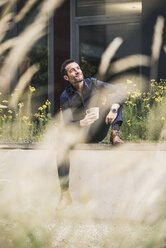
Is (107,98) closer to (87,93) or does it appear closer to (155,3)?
(87,93)

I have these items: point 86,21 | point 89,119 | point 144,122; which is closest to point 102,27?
point 86,21

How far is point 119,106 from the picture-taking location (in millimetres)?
2969

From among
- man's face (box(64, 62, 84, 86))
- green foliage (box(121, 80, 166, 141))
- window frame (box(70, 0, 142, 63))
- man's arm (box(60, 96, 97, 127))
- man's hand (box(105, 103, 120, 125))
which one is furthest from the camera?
window frame (box(70, 0, 142, 63))

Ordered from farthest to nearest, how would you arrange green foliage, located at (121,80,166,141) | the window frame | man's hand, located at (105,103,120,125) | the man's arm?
the window frame → green foliage, located at (121,80,166,141) → the man's arm → man's hand, located at (105,103,120,125)

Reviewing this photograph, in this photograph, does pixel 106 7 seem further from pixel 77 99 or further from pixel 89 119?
pixel 89 119

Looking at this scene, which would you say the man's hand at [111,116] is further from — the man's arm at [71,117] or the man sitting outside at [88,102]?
the man's arm at [71,117]

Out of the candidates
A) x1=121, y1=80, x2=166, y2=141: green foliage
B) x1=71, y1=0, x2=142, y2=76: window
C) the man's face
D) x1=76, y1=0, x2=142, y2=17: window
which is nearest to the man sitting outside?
the man's face

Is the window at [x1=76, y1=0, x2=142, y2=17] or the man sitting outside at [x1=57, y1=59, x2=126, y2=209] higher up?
the window at [x1=76, y1=0, x2=142, y2=17]

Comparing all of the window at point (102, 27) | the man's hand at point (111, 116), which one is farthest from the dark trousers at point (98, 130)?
the window at point (102, 27)

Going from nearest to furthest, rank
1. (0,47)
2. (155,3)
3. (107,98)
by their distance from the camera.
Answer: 1. (0,47)
2. (107,98)
3. (155,3)

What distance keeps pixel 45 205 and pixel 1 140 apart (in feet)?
9.82

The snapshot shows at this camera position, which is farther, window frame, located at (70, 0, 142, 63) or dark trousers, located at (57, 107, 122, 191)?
window frame, located at (70, 0, 142, 63)

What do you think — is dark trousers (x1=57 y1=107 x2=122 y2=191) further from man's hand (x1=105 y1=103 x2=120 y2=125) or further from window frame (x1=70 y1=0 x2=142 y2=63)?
window frame (x1=70 y1=0 x2=142 y2=63)

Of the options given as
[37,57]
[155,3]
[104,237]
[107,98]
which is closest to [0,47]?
[104,237]
